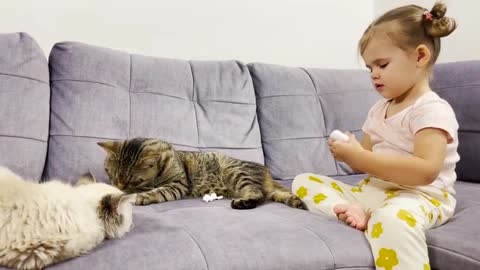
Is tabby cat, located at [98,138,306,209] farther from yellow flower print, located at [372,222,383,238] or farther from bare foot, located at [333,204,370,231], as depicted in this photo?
yellow flower print, located at [372,222,383,238]

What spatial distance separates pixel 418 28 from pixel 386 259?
75cm

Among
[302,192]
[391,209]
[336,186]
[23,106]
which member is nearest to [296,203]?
[302,192]

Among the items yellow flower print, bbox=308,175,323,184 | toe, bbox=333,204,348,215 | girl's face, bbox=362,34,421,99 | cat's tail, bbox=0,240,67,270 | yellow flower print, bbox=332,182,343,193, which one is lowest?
yellow flower print, bbox=332,182,343,193

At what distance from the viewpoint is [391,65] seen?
4.50 feet

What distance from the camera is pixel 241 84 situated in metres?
A: 2.05

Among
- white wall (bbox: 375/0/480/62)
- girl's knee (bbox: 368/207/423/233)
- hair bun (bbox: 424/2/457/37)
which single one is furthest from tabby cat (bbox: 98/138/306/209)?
white wall (bbox: 375/0/480/62)

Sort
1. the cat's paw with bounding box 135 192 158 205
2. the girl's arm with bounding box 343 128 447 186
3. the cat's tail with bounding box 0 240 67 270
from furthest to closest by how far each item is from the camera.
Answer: the cat's paw with bounding box 135 192 158 205
the girl's arm with bounding box 343 128 447 186
the cat's tail with bounding box 0 240 67 270

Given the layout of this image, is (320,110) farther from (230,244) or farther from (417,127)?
(230,244)

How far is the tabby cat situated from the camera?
1535 millimetres

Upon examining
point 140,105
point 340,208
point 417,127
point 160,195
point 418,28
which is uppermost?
point 418,28

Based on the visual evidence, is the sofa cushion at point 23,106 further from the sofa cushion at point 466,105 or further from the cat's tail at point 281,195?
the sofa cushion at point 466,105

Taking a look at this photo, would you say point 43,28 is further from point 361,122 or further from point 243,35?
point 361,122

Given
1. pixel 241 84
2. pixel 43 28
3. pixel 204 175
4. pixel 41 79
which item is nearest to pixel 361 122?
pixel 241 84

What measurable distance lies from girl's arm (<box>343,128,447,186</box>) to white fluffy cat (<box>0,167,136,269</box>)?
0.71m
